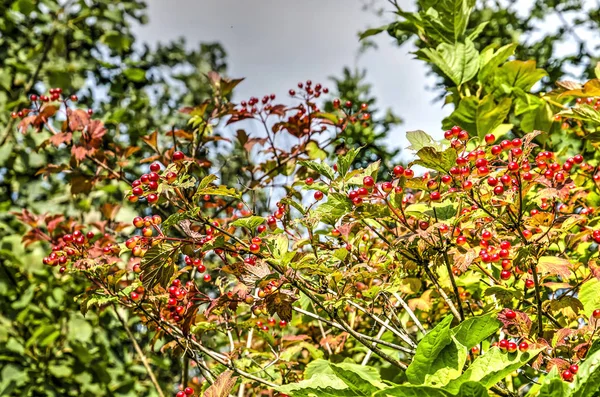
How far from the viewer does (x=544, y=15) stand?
3822 mm

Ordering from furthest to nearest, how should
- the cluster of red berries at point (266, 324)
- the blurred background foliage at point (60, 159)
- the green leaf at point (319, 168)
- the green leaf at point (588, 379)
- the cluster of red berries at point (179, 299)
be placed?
the blurred background foliage at point (60, 159)
the cluster of red berries at point (266, 324)
the cluster of red berries at point (179, 299)
the green leaf at point (319, 168)
the green leaf at point (588, 379)

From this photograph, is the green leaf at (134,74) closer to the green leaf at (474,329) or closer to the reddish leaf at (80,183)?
the reddish leaf at (80,183)

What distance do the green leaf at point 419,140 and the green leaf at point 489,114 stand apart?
2.44 ft

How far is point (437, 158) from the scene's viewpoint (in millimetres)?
1127

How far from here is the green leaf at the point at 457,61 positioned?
201 centimetres

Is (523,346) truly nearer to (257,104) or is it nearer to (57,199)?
(257,104)

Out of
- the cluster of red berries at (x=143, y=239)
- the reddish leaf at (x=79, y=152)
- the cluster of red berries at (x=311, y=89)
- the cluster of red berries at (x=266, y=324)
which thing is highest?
the cluster of red berries at (x=311, y=89)

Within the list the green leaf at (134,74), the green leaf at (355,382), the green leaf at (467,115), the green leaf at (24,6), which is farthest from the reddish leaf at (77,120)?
the green leaf at (24,6)

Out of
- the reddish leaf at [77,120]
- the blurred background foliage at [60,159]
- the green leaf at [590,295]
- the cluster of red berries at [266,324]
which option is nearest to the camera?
the green leaf at [590,295]

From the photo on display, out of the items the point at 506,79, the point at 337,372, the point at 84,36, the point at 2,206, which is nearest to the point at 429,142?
the point at 337,372

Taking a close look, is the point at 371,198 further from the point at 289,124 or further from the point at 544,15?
the point at 544,15

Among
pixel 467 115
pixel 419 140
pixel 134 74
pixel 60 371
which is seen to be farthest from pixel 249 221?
pixel 134 74

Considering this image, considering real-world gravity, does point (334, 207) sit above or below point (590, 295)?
above

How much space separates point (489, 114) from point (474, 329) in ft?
3.51
